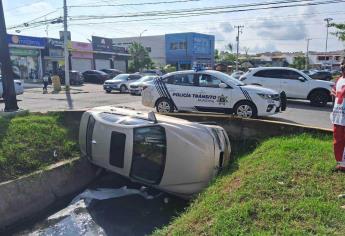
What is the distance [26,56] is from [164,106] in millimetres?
30590

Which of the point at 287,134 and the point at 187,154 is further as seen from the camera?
the point at 287,134

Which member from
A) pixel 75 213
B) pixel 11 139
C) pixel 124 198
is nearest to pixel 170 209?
pixel 124 198

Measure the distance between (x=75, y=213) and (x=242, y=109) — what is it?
6.51 meters

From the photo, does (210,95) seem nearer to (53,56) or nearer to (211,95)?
(211,95)

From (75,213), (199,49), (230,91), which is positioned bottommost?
(75,213)

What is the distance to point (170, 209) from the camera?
6574 millimetres

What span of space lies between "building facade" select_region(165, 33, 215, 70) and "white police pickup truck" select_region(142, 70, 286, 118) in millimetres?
49580

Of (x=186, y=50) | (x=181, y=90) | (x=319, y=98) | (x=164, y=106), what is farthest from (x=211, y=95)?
(x=186, y=50)

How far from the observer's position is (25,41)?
37500 millimetres

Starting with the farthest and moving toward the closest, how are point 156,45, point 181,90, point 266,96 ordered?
point 156,45, point 181,90, point 266,96

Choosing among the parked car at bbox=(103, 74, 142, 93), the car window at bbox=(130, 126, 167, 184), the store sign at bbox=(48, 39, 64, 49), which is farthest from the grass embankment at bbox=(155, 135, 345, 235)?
the store sign at bbox=(48, 39, 64, 49)

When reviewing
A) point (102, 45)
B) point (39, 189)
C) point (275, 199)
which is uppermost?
point (102, 45)

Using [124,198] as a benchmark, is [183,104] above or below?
above

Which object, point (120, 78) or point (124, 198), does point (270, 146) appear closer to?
point (124, 198)
